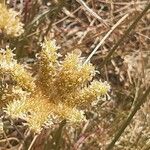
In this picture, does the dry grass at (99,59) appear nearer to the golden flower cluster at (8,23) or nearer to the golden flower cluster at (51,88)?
the golden flower cluster at (8,23)

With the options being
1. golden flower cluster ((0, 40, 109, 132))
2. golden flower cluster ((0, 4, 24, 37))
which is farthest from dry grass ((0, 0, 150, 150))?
golden flower cluster ((0, 40, 109, 132))

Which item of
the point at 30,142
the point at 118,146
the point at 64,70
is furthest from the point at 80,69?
the point at 118,146

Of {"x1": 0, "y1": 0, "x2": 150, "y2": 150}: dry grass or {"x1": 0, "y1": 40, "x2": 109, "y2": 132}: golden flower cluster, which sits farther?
{"x1": 0, "y1": 0, "x2": 150, "y2": 150}: dry grass

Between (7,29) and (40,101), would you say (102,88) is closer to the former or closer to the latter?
(40,101)

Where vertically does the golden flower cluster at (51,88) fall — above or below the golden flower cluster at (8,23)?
below

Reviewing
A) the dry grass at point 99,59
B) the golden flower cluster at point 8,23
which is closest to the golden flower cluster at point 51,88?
the golden flower cluster at point 8,23

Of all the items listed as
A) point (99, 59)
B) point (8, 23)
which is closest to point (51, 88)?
point (8, 23)

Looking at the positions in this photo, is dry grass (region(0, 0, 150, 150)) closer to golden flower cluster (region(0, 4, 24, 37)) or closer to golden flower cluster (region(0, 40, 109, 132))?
golden flower cluster (region(0, 4, 24, 37))

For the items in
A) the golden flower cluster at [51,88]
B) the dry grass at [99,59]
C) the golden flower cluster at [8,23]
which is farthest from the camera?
the dry grass at [99,59]
